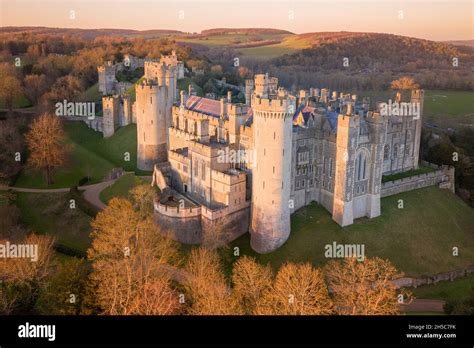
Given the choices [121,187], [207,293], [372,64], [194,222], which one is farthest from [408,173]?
[372,64]

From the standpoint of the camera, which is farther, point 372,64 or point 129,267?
point 372,64

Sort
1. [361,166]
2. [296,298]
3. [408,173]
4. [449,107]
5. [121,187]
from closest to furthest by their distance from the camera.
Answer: [296,298] < [361,166] < [121,187] < [408,173] < [449,107]

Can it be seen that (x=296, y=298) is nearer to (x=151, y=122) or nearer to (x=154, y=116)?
(x=151, y=122)

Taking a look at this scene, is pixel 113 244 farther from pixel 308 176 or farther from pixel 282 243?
pixel 308 176

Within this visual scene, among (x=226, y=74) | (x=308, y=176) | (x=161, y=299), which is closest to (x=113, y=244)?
(x=161, y=299)

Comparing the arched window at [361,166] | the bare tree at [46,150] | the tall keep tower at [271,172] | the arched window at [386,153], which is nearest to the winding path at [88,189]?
the bare tree at [46,150]

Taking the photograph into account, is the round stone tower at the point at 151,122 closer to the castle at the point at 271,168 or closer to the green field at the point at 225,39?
the castle at the point at 271,168

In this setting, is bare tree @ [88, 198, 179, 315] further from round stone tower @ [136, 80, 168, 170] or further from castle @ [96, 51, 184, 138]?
castle @ [96, 51, 184, 138]
